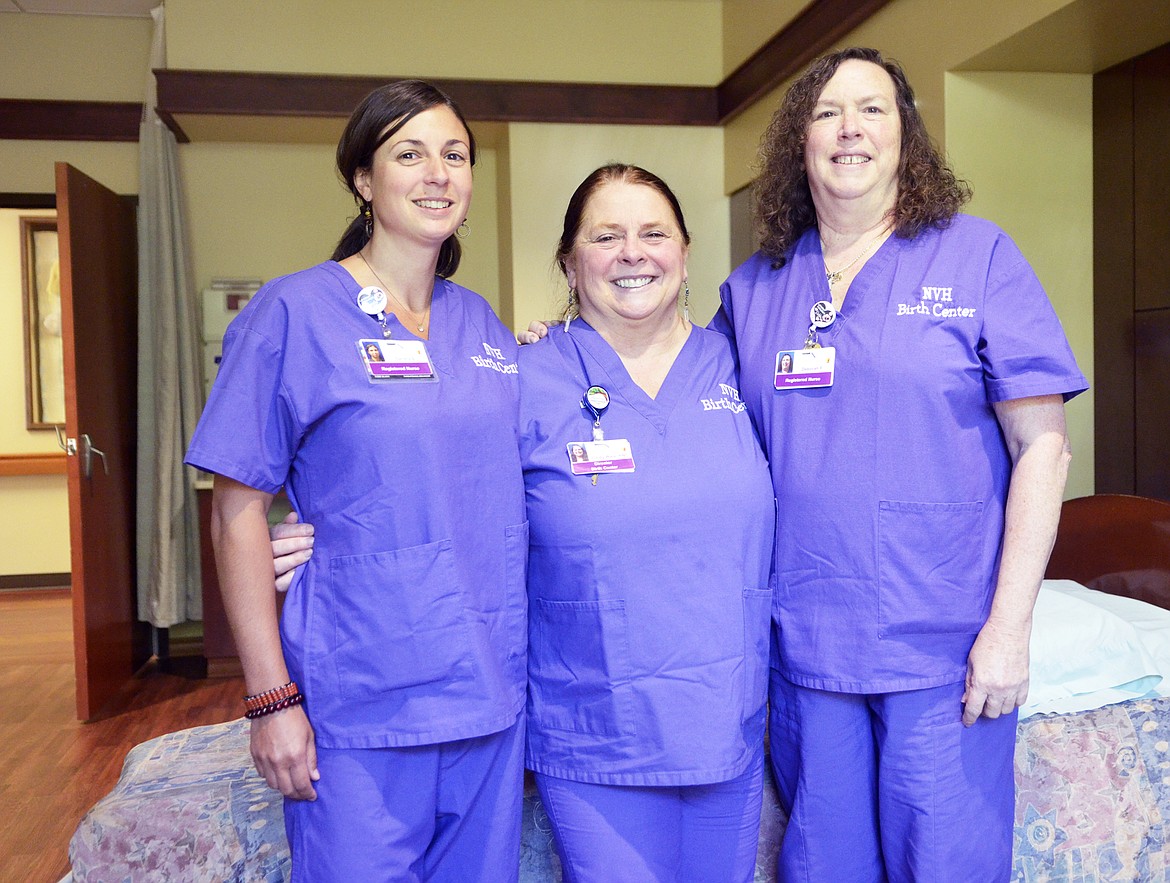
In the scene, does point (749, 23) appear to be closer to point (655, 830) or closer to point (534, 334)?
point (534, 334)

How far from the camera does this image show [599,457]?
1445mm

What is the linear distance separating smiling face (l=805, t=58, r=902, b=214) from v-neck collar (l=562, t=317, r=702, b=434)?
0.35m

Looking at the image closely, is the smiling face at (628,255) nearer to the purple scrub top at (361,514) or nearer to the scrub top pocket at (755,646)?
the purple scrub top at (361,514)

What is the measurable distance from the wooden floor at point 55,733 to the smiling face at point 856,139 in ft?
8.22

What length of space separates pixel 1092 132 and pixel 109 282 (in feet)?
12.3

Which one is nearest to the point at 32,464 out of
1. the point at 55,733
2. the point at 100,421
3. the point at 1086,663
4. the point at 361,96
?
the point at 100,421

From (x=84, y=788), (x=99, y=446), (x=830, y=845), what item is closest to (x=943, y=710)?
(x=830, y=845)

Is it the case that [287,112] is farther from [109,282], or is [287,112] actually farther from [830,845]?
[830,845]

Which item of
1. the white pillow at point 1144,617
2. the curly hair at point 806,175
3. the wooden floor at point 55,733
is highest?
the curly hair at point 806,175

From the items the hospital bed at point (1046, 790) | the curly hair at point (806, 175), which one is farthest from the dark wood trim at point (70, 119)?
the curly hair at point (806, 175)

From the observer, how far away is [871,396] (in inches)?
56.4

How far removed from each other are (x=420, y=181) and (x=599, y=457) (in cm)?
48

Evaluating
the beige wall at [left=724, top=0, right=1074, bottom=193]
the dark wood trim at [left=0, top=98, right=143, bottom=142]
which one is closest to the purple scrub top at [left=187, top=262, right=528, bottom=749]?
the beige wall at [left=724, top=0, right=1074, bottom=193]

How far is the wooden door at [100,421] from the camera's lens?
368 cm
